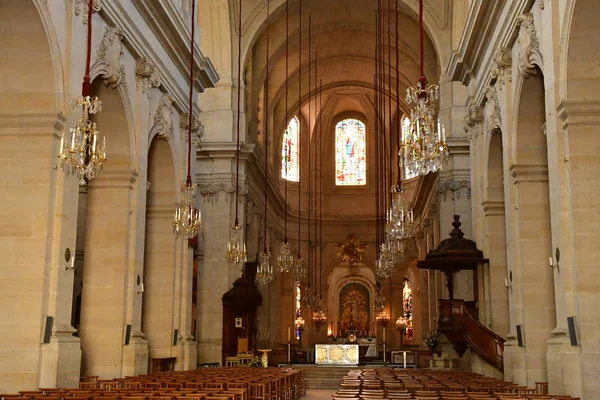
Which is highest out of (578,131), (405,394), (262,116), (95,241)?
(262,116)

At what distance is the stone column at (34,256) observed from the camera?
10.6 m

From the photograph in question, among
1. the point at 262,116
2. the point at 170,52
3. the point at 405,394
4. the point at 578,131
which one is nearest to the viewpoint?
the point at 405,394

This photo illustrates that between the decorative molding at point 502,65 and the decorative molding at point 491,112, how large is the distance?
761mm

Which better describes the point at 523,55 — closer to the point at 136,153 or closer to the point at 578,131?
the point at 578,131

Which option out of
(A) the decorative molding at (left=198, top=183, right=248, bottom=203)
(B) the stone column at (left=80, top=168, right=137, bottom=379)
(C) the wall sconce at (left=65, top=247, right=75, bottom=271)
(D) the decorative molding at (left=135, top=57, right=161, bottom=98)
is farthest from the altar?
(C) the wall sconce at (left=65, top=247, right=75, bottom=271)

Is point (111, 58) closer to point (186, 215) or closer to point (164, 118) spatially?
point (186, 215)

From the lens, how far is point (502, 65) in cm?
1502

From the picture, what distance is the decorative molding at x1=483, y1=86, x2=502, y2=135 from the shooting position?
16.2 meters

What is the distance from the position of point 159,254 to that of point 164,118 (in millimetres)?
3192

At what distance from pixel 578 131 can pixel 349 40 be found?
22.0 metres

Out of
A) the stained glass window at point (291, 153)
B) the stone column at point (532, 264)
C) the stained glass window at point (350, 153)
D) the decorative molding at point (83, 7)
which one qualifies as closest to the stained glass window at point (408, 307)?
the stained glass window at point (350, 153)

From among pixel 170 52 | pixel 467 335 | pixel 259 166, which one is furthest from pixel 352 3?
pixel 467 335

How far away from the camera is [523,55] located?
1351 cm

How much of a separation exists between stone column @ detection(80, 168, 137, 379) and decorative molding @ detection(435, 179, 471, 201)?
12.8 meters
